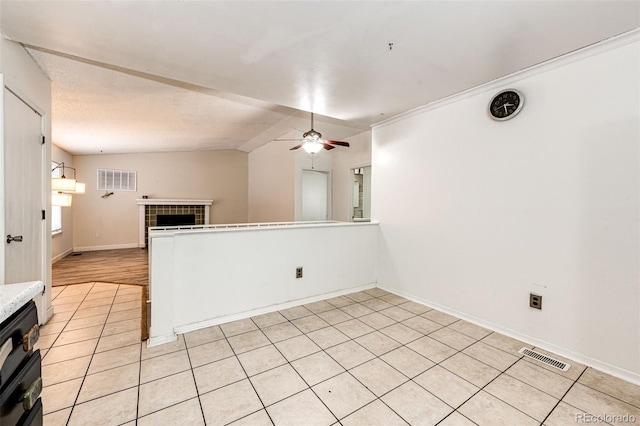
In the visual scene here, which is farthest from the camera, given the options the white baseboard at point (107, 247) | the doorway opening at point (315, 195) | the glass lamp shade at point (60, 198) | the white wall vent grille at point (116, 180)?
the white wall vent grille at point (116, 180)

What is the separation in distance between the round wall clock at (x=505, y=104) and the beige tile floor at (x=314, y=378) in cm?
198

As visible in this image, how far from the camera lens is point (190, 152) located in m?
7.49

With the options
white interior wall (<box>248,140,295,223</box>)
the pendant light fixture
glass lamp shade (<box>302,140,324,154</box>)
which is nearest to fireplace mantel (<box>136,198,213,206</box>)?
white interior wall (<box>248,140,295,223</box>)

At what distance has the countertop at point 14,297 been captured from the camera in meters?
0.67

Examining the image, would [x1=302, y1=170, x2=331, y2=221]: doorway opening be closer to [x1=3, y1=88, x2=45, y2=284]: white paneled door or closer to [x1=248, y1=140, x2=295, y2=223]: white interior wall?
[x1=248, y1=140, x2=295, y2=223]: white interior wall

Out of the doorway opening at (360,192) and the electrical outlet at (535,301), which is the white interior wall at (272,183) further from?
the electrical outlet at (535,301)

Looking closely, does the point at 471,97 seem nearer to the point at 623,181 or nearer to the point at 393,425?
the point at 623,181

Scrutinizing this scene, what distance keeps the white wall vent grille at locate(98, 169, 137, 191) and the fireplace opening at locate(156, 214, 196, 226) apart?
0.97 metres

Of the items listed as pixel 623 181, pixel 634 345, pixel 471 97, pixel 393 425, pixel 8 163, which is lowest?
pixel 393 425

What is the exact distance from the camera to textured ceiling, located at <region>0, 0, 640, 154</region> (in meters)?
1.55

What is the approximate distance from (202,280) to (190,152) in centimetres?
607

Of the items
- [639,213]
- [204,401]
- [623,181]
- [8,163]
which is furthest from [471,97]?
[8,163]

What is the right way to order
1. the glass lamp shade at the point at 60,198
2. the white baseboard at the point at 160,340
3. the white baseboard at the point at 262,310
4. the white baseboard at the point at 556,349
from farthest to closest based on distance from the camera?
the glass lamp shade at the point at 60,198, the white baseboard at the point at 262,310, the white baseboard at the point at 160,340, the white baseboard at the point at 556,349

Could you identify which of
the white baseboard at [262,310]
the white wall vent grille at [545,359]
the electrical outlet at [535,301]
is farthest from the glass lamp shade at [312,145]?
the white wall vent grille at [545,359]
